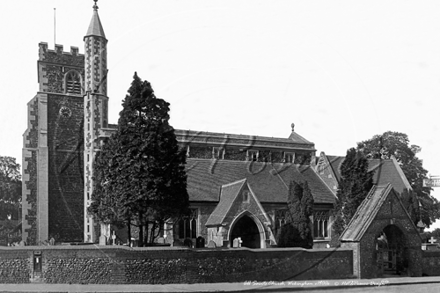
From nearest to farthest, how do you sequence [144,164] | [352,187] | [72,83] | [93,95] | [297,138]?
[144,164], [352,187], [93,95], [72,83], [297,138]

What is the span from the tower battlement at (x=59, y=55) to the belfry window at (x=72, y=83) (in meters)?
0.98

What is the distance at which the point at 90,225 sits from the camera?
42.8 metres

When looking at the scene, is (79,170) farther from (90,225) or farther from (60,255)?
(60,255)

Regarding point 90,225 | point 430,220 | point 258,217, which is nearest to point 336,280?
point 258,217

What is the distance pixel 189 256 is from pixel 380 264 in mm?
12407

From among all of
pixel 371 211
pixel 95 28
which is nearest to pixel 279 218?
pixel 371 211

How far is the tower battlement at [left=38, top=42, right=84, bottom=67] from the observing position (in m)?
47.8

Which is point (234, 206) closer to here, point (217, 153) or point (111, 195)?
point (217, 153)

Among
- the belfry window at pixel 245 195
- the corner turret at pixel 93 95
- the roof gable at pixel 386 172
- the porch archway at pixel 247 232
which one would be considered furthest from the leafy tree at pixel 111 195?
the roof gable at pixel 386 172

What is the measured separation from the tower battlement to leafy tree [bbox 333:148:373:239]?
26354mm

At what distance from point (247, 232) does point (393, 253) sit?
13.7m

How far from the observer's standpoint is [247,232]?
142 feet

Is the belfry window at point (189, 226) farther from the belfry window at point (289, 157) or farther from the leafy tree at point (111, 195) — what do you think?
the belfry window at point (289, 157)

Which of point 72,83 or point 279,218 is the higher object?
point 72,83
